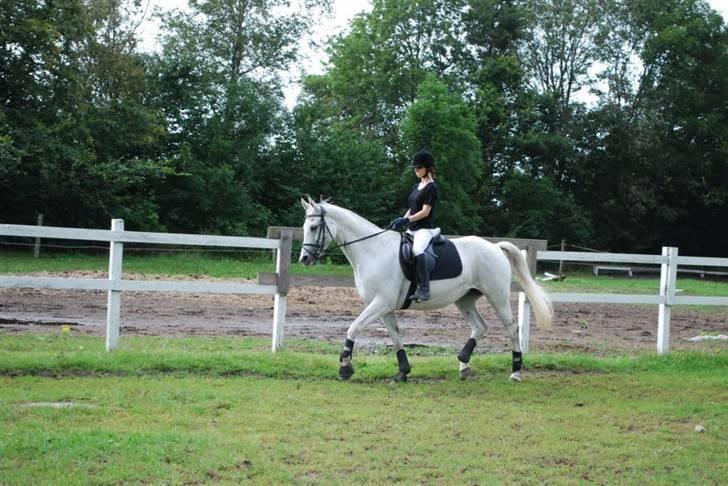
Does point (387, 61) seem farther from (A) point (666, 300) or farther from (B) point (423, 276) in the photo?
(B) point (423, 276)

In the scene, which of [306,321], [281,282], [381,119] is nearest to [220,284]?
[281,282]

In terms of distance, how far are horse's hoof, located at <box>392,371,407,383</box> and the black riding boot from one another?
91cm

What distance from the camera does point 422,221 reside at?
32.4ft

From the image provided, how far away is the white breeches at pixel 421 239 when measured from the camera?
9.68 m

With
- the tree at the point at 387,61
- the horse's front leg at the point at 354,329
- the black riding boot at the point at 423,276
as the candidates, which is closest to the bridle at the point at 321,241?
the black riding boot at the point at 423,276

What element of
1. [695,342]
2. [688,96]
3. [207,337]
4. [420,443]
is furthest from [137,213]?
[688,96]

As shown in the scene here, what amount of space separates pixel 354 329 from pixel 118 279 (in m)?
2.96

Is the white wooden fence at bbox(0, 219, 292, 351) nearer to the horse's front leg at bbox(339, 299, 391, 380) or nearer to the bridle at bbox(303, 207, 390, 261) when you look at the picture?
the bridle at bbox(303, 207, 390, 261)

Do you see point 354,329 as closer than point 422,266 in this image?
Yes

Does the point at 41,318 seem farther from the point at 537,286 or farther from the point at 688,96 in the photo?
the point at 688,96

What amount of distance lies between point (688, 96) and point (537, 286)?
41.5 metres

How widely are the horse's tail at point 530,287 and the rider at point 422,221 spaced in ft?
4.84

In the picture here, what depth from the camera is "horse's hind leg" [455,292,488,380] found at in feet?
32.2

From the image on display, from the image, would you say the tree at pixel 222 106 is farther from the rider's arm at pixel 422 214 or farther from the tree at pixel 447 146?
the rider's arm at pixel 422 214
